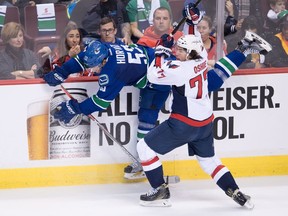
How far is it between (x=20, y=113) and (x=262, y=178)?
1.64 meters

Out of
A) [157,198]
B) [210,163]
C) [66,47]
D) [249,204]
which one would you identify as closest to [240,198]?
[249,204]

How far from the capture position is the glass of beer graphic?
19.1ft

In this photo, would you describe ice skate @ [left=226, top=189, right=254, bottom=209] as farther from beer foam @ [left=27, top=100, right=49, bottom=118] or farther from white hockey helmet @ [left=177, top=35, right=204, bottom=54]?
beer foam @ [left=27, top=100, right=49, bottom=118]

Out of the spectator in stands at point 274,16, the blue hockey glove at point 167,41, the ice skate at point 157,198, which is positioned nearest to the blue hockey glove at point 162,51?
the blue hockey glove at point 167,41

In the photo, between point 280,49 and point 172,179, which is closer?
point 172,179

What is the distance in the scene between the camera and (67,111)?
5.77m

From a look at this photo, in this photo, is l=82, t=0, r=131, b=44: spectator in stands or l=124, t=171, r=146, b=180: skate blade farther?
l=124, t=171, r=146, b=180: skate blade

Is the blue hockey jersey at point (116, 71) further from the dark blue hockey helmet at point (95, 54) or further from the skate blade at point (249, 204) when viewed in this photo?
the skate blade at point (249, 204)

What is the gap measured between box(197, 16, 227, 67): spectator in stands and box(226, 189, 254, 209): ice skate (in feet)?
2.92

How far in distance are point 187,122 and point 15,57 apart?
3.73 ft

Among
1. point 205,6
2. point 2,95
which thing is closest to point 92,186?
point 2,95

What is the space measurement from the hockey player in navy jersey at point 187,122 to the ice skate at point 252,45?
0.19m

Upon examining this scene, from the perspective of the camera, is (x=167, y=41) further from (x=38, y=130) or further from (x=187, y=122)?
(x=38, y=130)

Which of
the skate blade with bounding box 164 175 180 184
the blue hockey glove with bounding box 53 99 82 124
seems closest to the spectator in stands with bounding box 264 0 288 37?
the skate blade with bounding box 164 175 180 184
